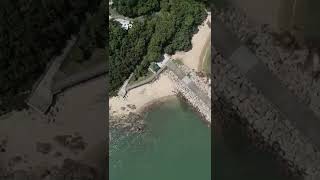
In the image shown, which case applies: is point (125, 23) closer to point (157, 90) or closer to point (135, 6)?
point (135, 6)

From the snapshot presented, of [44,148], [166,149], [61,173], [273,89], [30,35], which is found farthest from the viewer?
[166,149]

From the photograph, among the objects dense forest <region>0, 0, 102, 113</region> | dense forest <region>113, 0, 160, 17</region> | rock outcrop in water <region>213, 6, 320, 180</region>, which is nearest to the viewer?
dense forest <region>0, 0, 102, 113</region>

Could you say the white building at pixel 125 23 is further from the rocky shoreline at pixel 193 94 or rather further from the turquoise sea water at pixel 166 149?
the turquoise sea water at pixel 166 149

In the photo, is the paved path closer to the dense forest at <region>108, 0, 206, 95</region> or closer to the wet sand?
the dense forest at <region>108, 0, 206, 95</region>

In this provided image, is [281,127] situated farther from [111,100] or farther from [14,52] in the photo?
[14,52]

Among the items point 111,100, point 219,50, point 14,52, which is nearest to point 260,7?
point 219,50

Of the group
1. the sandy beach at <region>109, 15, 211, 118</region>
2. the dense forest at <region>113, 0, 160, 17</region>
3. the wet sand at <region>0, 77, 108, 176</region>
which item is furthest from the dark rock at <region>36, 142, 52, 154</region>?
the dense forest at <region>113, 0, 160, 17</region>

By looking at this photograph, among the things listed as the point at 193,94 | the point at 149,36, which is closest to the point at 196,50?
the point at 193,94
